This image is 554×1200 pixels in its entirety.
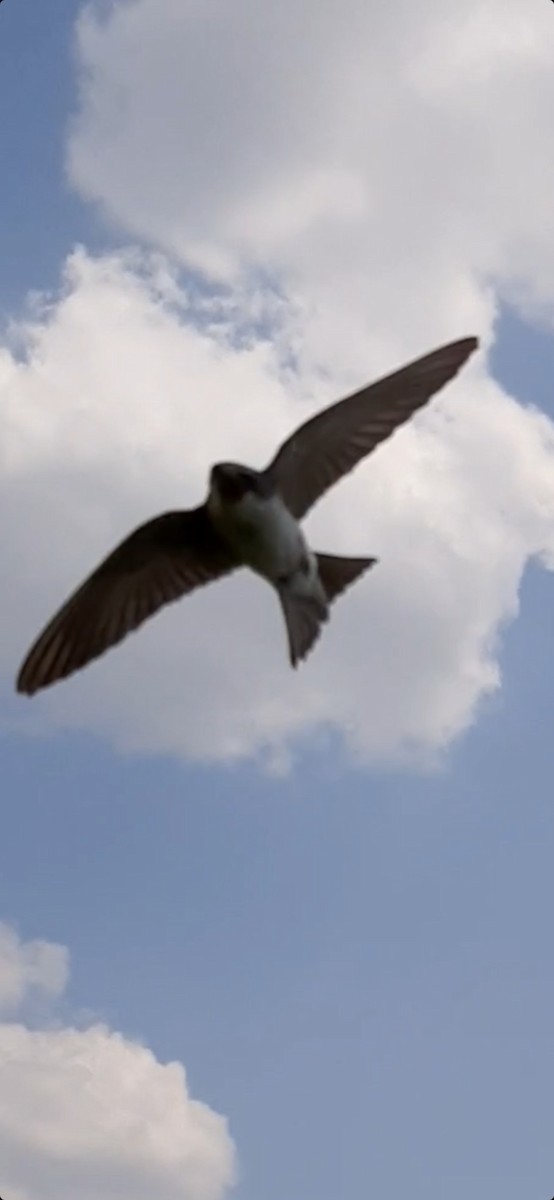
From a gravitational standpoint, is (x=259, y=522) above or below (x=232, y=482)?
below

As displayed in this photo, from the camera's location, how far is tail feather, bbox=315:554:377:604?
10.1 m

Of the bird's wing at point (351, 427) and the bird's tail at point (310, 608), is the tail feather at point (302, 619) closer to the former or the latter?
the bird's tail at point (310, 608)

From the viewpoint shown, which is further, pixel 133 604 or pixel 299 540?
pixel 133 604

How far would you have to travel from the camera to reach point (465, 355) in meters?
9.86

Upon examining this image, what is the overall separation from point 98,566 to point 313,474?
127 cm

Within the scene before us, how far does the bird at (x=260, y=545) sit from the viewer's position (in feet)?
31.3

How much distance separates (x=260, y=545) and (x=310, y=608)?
0.51m

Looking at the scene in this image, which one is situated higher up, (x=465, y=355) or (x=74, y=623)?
(x=465, y=355)

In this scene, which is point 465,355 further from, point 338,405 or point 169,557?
point 169,557

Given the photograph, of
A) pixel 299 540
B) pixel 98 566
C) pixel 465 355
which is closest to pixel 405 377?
pixel 465 355

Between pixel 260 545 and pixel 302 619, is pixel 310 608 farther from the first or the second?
pixel 260 545

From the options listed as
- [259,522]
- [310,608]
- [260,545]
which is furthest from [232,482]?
[310,608]

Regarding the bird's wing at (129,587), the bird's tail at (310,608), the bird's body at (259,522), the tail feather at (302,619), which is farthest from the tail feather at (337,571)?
the bird's wing at (129,587)

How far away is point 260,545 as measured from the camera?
958cm
